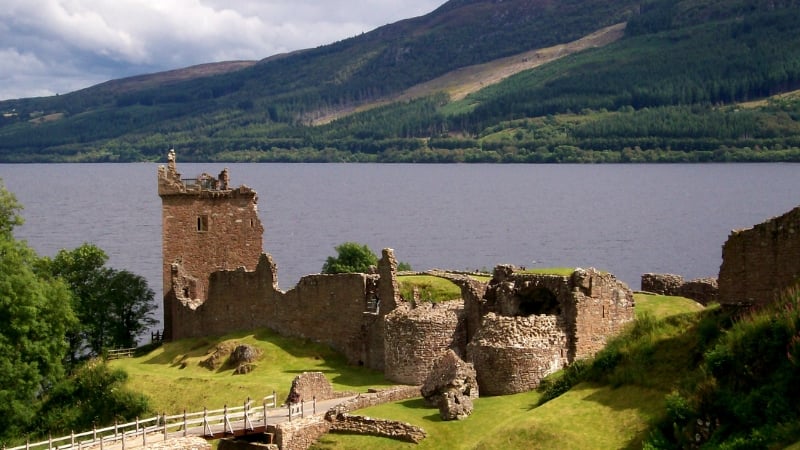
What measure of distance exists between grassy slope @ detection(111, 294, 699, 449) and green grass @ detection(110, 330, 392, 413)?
0.14ft

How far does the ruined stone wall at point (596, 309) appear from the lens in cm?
4069

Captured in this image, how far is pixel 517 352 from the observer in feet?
131

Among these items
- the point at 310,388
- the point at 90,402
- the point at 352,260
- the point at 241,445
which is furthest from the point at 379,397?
the point at 352,260

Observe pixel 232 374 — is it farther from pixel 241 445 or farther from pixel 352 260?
pixel 352 260

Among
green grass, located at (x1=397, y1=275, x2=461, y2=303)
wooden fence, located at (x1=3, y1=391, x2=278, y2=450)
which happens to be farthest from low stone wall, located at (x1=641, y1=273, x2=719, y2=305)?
wooden fence, located at (x1=3, y1=391, x2=278, y2=450)

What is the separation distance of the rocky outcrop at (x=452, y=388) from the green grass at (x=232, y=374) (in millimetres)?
6063

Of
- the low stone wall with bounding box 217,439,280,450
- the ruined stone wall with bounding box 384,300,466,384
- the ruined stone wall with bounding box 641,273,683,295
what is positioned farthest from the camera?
the ruined stone wall with bounding box 641,273,683,295

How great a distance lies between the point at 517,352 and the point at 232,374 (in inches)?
635

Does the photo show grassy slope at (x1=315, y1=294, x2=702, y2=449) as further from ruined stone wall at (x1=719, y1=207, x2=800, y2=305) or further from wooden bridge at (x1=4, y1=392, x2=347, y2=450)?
ruined stone wall at (x1=719, y1=207, x2=800, y2=305)

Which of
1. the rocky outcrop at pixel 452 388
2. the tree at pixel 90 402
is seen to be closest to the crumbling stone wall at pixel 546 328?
the rocky outcrop at pixel 452 388

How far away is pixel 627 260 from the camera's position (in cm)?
12938

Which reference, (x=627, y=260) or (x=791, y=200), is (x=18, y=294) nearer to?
(x=627, y=260)

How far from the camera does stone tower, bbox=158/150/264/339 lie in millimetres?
64312

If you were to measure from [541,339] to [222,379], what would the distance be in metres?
16.0
